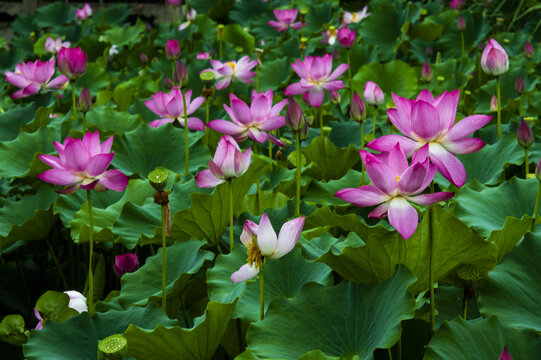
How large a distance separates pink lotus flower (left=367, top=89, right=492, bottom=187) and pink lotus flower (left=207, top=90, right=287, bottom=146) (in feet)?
1.38

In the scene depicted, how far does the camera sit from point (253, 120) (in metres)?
1.26

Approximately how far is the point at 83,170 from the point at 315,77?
71cm

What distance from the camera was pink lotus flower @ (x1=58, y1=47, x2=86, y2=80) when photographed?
5.30 ft

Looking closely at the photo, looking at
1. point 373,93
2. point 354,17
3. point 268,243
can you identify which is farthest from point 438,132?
point 354,17

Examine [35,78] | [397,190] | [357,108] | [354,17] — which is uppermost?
[397,190]

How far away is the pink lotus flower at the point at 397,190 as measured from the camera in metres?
0.77

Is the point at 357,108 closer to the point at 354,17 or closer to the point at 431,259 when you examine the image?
the point at 431,259

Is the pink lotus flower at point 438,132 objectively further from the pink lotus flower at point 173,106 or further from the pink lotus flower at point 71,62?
the pink lotus flower at point 71,62

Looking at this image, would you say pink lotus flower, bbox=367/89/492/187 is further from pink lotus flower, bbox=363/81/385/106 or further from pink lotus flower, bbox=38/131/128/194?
pink lotus flower, bbox=363/81/385/106

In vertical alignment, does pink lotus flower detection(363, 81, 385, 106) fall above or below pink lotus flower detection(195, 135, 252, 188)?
below

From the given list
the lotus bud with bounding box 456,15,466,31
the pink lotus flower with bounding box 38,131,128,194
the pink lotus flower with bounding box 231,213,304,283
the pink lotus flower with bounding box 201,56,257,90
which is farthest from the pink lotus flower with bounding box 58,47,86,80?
the lotus bud with bounding box 456,15,466,31

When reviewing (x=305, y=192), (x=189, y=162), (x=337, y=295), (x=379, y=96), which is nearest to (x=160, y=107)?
(x=189, y=162)

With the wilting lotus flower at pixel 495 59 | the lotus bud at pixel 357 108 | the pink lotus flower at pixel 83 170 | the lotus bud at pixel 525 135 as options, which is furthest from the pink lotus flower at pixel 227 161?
the wilting lotus flower at pixel 495 59

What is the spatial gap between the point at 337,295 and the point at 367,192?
0.57ft
